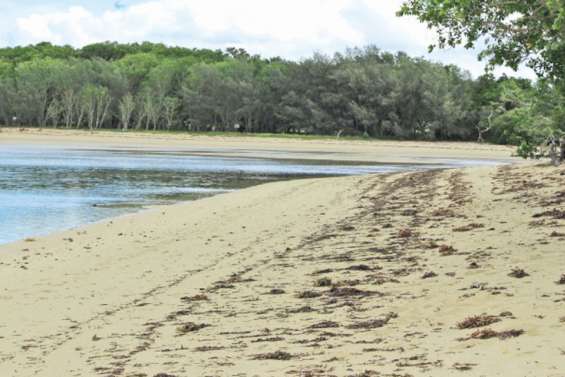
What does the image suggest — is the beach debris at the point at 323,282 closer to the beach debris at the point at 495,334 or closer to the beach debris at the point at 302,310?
the beach debris at the point at 302,310

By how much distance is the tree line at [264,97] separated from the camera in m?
95.2

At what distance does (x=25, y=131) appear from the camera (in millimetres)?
101812

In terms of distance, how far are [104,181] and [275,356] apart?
29.1 metres

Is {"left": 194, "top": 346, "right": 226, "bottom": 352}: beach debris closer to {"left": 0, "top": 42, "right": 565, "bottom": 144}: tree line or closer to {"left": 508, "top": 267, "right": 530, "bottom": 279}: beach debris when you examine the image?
{"left": 508, "top": 267, "right": 530, "bottom": 279}: beach debris

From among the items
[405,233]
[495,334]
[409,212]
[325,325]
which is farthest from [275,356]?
[409,212]

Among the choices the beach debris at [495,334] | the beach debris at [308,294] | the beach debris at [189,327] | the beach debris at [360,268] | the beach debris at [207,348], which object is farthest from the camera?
the beach debris at [360,268]

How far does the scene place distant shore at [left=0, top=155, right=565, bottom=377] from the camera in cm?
784

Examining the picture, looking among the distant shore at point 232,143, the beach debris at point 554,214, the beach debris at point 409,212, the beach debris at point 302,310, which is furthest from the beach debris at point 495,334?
the distant shore at point 232,143

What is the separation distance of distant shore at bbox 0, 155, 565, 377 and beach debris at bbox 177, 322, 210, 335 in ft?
0.09

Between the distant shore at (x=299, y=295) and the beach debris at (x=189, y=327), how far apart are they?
1.0 inches

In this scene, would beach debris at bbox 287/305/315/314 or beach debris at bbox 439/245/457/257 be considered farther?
beach debris at bbox 439/245/457/257

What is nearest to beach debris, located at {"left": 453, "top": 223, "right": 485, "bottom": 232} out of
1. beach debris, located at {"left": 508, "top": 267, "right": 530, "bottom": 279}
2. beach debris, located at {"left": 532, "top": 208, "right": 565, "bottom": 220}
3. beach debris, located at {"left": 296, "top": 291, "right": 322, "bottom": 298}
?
beach debris, located at {"left": 532, "top": 208, "right": 565, "bottom": 220}

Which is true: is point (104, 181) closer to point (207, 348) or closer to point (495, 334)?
point (207, 348)

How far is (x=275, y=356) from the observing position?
802 centimetres
